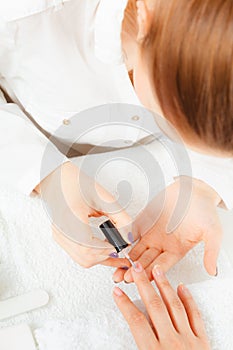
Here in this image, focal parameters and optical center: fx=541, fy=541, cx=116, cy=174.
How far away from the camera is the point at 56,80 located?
0.88 m

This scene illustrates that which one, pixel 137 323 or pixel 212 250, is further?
pixel 212 250

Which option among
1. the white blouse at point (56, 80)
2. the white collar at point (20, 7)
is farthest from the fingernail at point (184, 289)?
the white collar at point (20, 7)

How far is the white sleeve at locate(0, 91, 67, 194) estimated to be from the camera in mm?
826

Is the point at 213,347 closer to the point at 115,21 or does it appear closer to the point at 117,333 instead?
the point at 117,333

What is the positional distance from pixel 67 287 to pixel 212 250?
0.22 metres

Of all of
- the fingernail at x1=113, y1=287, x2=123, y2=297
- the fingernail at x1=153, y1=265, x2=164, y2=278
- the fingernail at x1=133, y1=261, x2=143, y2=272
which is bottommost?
the fingernail at x1=113, y1=287, x2=123, y2=297

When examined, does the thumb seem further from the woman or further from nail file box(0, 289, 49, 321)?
nail file box(0, 289, 49, 321)

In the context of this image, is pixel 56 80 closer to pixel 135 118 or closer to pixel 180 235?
pixel 135 118

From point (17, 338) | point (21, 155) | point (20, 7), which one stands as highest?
point (20, 7)

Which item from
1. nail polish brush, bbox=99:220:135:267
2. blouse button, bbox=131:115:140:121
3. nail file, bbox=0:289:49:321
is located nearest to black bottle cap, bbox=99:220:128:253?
nail polish brush, bbox=99:220:135:267

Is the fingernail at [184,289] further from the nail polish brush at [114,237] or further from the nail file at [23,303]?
the nail file at [23,303]

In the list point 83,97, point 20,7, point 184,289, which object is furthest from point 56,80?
point 184,289

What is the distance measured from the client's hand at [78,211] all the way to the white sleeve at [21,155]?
0.05 ft

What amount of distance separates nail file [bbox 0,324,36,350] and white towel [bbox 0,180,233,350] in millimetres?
11
